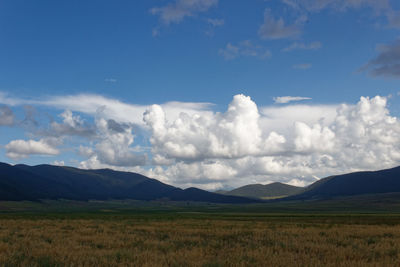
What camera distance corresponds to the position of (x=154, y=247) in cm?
2089

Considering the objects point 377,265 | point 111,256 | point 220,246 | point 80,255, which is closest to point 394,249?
point 377,265

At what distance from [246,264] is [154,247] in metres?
7.98

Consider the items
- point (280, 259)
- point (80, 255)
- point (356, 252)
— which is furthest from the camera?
point (356, 252)

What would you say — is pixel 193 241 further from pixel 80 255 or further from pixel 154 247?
pixel 80 255

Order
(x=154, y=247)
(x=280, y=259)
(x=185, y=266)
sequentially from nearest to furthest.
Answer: (x=185, y=266)
(x=280, y=259)
(x=154, y=247)

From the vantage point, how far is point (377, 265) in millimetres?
14344

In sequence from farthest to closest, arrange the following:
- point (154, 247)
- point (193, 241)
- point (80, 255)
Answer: point (193, 241)
point (154, 247)
point (80, 255)

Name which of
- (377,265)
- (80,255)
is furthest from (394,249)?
(80,255)

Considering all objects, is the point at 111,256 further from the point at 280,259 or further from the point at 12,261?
the point at 280,259

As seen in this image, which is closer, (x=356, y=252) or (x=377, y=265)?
(x=377, y=265)

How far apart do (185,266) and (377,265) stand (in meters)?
8.24

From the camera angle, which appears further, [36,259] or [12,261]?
[36,259]

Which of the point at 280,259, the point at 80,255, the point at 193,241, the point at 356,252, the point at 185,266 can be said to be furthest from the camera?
the point at 193,241

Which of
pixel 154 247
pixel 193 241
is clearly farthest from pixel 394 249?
pixel 154 247
